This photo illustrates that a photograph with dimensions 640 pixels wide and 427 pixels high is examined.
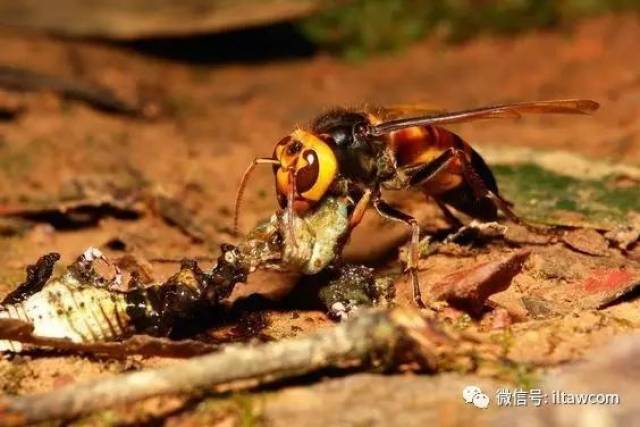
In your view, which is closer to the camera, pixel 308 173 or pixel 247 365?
pixel 247 365

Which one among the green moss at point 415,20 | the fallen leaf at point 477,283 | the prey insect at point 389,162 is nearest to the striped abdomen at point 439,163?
the prey insect at point 389,162

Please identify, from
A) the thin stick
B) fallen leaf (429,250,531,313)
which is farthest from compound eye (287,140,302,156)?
the thin stick

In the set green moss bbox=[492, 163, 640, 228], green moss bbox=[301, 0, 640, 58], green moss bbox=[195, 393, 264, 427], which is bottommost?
green moss bbox=[195, 393, 264, 427]

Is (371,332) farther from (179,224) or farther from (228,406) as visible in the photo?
(179,224)

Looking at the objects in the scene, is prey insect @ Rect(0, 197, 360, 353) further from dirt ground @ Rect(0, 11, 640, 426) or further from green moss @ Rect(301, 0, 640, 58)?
green moss @ Rect(301, 0, 640, 58)

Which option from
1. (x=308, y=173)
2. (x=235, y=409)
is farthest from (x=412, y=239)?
(x=235, y=409)

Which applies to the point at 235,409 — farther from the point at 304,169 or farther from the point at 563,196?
the point at 563,196

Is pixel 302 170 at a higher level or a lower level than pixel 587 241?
higher
